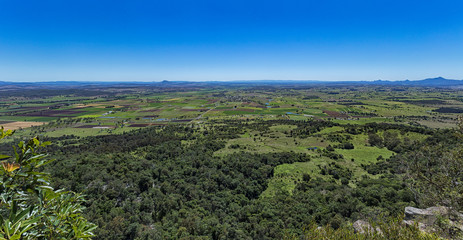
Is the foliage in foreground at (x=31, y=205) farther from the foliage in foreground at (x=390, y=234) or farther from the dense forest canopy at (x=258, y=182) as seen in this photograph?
the foliage in foreground at (x=390, y=234)

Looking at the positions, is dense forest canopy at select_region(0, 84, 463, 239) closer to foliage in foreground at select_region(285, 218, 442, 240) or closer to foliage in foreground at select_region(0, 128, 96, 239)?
foliage in foreground at select_region(285, 218, 442, 240)

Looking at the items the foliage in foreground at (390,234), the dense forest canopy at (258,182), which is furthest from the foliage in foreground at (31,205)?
the foliage in foreground at (390,234)

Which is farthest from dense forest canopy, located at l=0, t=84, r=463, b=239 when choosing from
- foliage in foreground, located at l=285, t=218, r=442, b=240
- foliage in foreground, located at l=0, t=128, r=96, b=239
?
foliage in foreground, located at l=0, t=128, r=96, b=239

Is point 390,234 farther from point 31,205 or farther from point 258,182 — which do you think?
point 258,182

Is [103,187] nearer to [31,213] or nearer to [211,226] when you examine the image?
[211,226]

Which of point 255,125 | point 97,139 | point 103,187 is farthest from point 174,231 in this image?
point 255,125

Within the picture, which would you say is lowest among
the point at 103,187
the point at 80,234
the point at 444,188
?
the point at 103,187

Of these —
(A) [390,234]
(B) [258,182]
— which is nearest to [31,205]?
(A) [390,234]

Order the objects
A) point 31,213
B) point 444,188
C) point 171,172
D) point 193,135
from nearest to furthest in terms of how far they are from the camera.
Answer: point 31,213 → point 444,188 → point 171,172 → point 193,135
